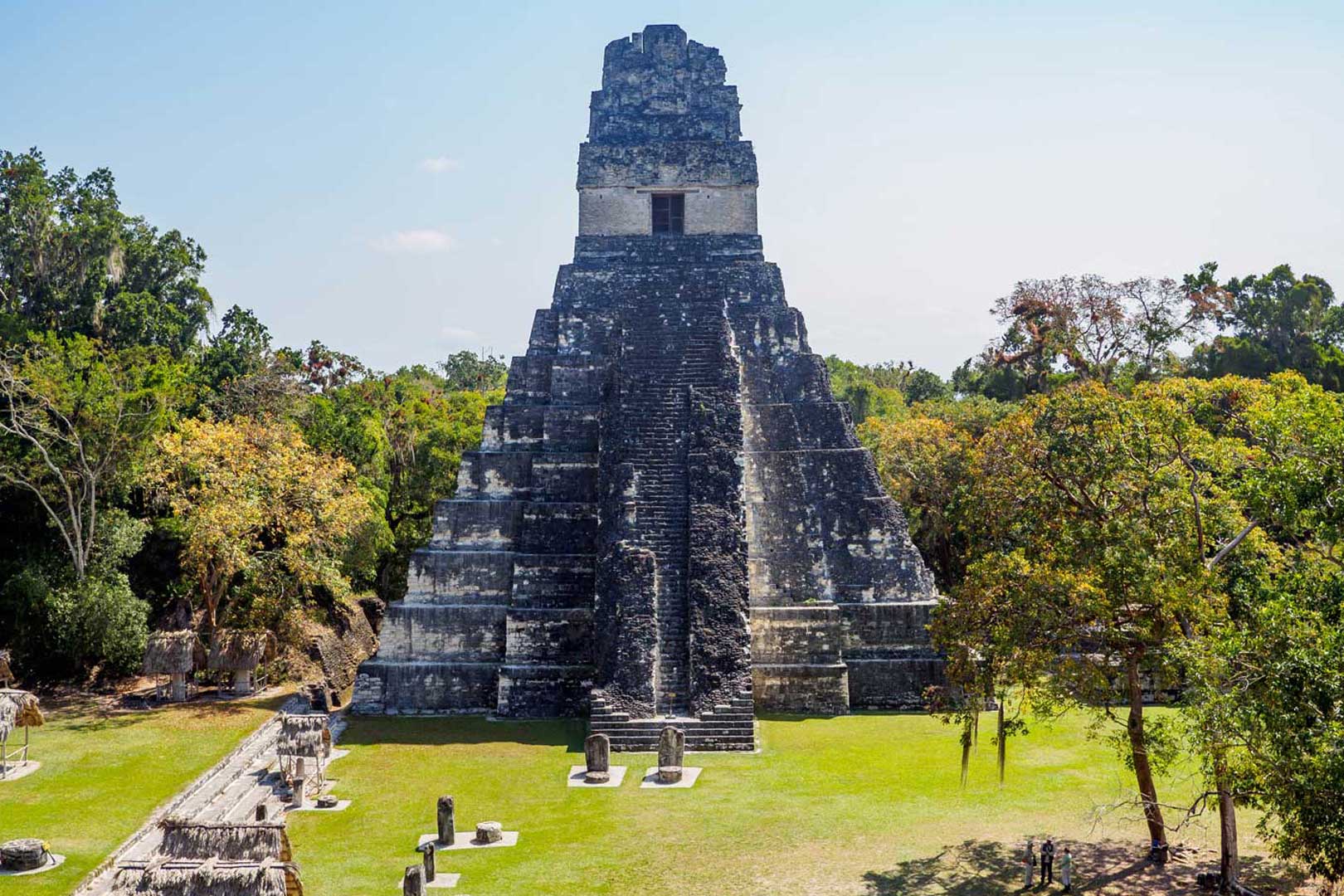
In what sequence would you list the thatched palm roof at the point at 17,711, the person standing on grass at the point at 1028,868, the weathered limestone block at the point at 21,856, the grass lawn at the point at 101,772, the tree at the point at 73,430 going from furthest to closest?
the tree at the point at 73,430
the thatched palm roof at the point at 17,711
the grass lawn at the point at 101,772
the weathered limestone block at the point at 21,856
the person standing on grass at the point at 1028,868

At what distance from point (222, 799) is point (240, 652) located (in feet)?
21.4

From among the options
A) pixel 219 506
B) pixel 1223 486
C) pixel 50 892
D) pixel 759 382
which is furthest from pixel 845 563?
pixel 50 892

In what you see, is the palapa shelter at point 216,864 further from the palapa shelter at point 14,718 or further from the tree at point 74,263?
the tree at point 74,263

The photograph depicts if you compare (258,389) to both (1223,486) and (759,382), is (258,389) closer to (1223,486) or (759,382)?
(759,382)

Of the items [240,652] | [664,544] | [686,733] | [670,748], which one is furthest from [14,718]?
[664,544]

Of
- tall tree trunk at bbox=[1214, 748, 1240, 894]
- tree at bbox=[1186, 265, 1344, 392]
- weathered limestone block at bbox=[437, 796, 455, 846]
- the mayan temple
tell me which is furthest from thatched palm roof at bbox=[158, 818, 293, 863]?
tree at bbox=[1186, 265, 1344, 392]

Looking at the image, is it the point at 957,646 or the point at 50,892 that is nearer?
the point at 50,892

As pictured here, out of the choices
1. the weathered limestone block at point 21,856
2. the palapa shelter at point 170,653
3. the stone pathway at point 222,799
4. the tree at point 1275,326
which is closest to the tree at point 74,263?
the palapa shelter at point 170,653

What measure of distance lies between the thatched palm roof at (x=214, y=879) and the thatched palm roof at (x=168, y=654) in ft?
35.5

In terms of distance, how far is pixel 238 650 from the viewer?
69.5 ft

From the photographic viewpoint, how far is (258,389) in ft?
90.7

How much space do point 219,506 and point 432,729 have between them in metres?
6.28

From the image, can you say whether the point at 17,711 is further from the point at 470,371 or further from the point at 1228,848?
the point at 470,371

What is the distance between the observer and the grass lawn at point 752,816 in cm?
1159
